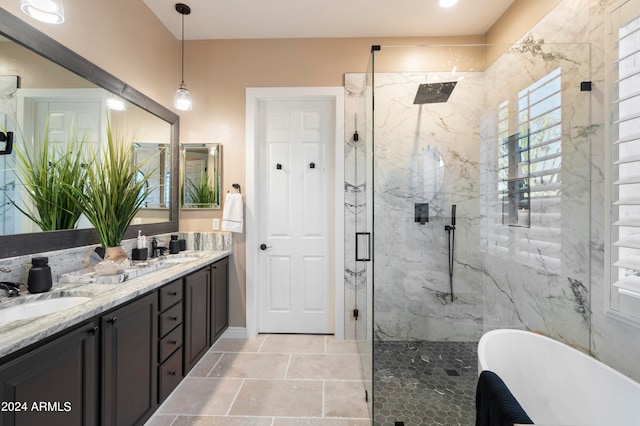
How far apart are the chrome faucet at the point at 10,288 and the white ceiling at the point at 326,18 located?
2.33 m

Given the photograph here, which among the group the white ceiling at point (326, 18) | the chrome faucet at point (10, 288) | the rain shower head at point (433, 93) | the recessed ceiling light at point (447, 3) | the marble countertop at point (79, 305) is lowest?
the marble countertop at point (79, 305)

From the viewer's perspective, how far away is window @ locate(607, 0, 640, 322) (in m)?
1.21

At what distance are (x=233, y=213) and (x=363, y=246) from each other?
4.30ft

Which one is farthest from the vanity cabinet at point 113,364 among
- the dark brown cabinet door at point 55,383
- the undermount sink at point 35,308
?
the undermount sink at point 35,308

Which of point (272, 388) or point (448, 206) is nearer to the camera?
point (272, 388)

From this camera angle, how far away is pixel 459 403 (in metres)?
1.70

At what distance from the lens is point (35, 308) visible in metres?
1.29

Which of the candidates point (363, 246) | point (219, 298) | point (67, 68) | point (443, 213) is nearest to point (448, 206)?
point (443, 213)

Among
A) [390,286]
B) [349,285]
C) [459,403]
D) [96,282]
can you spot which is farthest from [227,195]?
[459,403]

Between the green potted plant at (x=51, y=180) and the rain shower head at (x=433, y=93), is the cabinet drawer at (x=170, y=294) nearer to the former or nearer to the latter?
the green potted plant at (x=51, y=180)

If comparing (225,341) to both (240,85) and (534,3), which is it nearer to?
(240,85)

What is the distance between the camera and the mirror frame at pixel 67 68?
1330 mm

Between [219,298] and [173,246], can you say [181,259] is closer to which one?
[173,246]

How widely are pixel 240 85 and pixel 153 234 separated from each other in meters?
1.69
